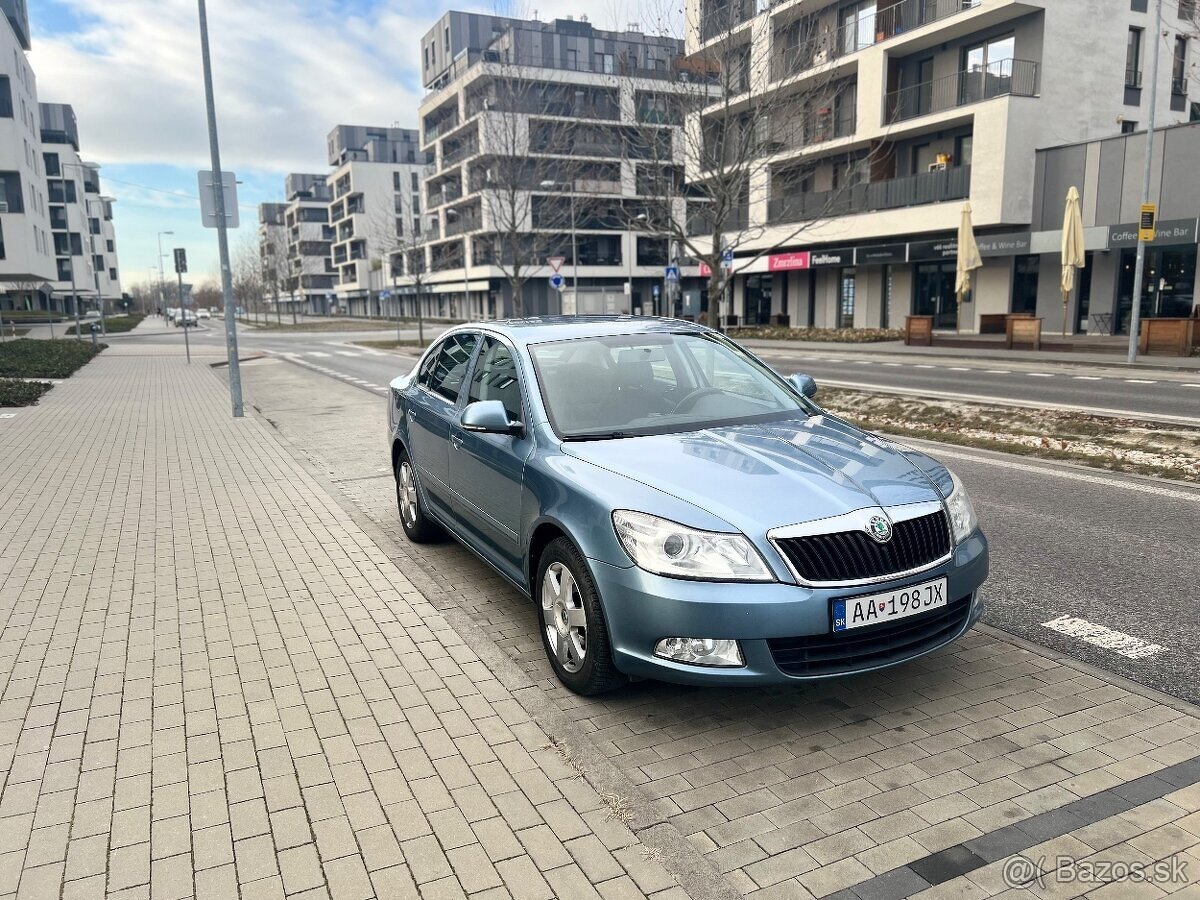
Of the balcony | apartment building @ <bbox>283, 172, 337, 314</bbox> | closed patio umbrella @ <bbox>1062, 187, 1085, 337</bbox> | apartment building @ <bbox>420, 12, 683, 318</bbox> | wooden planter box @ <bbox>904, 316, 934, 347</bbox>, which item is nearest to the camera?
closed patio umbrella @ <bbox>1062, 187, 1085, 337</bbox>

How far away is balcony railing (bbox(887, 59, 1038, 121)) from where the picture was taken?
97.7 ft

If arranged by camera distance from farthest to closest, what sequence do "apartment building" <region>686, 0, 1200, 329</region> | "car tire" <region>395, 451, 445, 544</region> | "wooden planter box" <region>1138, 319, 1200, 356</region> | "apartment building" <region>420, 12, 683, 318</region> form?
"apartment building" <region>420, 12, 683, 318</region> < "apartment building" <region>686, 0, 1200, 329</region> < "wooden planter box" <region>1138, 319, 1200, 356</region> < "car tire" <region>395, 451, 445, 544</region>

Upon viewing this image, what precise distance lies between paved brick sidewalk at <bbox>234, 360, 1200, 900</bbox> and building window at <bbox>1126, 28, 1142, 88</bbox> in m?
35.3

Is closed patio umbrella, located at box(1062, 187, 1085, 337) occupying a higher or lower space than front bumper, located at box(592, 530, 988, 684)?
higher

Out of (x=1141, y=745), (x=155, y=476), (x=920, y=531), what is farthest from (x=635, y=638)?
(x=155, y=476)

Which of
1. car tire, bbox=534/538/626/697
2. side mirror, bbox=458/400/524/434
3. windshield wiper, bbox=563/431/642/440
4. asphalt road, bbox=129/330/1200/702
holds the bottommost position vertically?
asphalt road, bbox=129/330/1200/702

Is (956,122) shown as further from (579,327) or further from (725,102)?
(579,327)

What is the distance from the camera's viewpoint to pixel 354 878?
2730mm

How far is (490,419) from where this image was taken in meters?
4.50

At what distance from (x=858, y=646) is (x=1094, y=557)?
3200 millimetres

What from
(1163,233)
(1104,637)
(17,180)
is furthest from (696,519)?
(17,180)

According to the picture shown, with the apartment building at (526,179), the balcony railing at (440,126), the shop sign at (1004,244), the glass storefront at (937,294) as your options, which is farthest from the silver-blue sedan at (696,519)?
the balcony railing at (440,126)

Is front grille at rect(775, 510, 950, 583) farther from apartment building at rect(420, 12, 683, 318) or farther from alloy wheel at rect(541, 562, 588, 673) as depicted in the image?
apartment building at rect(420, 12, 683, 318)

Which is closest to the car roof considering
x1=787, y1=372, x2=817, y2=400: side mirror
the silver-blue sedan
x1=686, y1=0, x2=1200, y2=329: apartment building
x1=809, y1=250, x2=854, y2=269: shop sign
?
the silver-blue sedan
